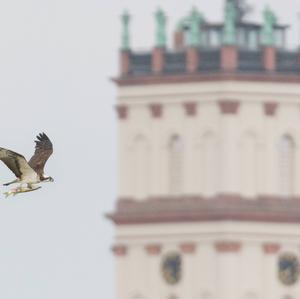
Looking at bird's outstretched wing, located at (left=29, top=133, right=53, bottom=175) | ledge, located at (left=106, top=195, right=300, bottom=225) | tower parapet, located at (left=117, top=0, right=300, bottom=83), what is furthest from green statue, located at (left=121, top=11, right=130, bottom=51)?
bird's outstretched wing, located at (left=29, top=133, right=53, bottom=175)

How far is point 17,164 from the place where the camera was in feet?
204

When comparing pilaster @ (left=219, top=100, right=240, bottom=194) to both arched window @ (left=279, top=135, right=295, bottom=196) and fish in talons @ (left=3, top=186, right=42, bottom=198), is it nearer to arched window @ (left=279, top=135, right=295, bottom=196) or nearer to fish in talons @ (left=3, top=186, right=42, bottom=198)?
arched window @ (left=279, top=135, right=295, bottom=196)

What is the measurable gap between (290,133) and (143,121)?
8256mm

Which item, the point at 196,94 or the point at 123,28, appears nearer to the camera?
the point at 196,94

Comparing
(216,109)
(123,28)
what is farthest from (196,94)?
(123,28)

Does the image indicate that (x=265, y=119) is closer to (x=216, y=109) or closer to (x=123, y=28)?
(x=216, y=109)

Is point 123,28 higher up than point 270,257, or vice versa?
point 123,28

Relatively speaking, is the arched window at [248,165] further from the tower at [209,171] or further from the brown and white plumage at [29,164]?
the brown and white plumage at [29,164]

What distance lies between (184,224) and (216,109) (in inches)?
252

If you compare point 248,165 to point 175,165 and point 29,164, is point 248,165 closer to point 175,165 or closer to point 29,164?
point 175,165

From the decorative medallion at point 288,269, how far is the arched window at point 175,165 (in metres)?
7.35

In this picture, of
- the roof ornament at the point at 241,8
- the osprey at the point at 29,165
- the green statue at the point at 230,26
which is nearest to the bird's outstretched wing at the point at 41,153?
the osprey at the point at 29,165

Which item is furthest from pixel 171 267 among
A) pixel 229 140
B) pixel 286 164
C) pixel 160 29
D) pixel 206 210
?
pixel 160 29

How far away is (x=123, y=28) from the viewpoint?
611 ft
